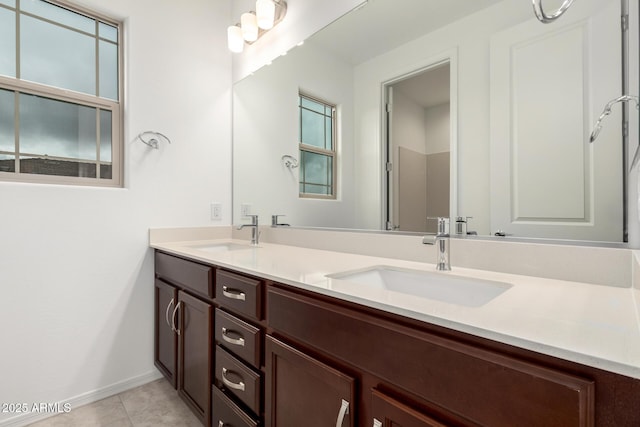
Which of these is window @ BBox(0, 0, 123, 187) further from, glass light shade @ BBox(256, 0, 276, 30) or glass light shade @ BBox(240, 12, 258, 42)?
glass light shade @ BBox(256, 0, 276, 30)

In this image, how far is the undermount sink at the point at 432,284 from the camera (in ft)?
3.08

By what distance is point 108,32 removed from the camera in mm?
1887

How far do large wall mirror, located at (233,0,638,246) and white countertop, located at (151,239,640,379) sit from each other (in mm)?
273

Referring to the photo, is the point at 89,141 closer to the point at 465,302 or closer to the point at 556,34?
the point at 465,302

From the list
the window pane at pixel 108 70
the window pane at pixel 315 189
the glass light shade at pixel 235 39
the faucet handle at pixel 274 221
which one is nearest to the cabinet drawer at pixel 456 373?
the window pane at pixel 315 189

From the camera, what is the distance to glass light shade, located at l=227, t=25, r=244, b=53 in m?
2.15

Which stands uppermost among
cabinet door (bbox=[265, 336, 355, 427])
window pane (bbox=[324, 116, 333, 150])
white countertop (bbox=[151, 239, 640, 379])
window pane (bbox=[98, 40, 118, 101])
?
window pane (bbox=[98, 40, 118, 101])

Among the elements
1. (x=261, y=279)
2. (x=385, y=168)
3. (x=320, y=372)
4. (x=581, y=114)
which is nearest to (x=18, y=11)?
(x=261, y=279)

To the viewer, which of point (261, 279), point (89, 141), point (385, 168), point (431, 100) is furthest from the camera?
point (89, 141)

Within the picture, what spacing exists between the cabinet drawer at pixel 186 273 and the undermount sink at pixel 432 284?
631 millimetres

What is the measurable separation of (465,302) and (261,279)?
0.66m

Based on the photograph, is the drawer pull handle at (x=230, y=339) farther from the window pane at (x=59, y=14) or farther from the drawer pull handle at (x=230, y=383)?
the window pane at (x=59, y=14)

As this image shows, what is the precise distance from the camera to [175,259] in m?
1.67

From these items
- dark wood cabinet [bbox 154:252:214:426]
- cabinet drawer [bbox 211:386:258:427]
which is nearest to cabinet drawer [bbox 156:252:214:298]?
dark wood cabinet [bbox 154:252:214:426]
